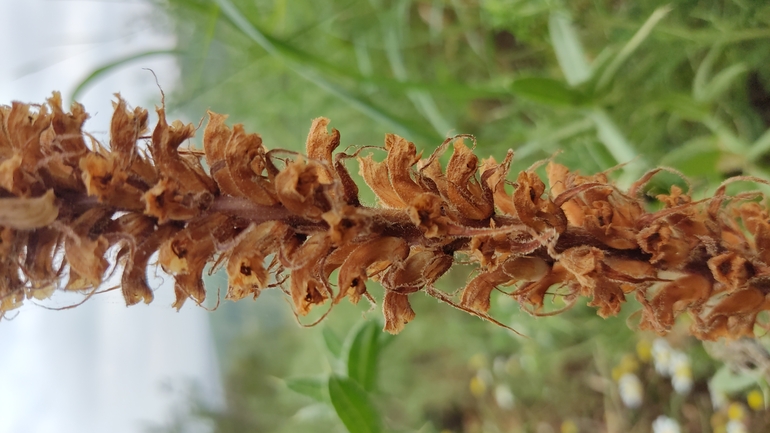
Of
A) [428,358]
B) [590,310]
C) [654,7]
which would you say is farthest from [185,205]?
[428,358]

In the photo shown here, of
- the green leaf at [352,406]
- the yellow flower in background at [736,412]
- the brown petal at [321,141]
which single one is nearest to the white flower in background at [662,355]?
the yellow flower in background at [736,412]

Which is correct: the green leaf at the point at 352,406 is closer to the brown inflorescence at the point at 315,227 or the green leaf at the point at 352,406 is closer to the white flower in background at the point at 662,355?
the brown inflorescence at the point at 315,227

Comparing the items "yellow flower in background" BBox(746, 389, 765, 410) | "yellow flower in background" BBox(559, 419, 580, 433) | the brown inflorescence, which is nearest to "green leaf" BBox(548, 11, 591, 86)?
the brown inflorescence

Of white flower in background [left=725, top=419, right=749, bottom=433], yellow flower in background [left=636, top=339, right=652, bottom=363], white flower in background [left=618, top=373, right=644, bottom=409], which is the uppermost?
yellow flower in background [left=636, top=339, right=652, bottom=363]

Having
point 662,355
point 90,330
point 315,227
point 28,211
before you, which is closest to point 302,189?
point 315,227

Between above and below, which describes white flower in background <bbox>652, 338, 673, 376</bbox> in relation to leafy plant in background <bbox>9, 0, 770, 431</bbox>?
below

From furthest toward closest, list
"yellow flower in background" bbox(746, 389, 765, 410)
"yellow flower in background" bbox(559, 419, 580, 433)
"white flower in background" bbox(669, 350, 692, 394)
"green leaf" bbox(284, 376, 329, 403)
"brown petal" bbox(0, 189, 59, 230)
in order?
"yellow flower in background" bbox(559, 419, 580, 433) < "white flower in background" bbox(669, 350, 692, 394) < "yellow flower in background" bbox(746, 389, 765, 410) < "green leaf" bbox(284, 376, 329, 403) < "brown petal" bbox(0, 189, 59, 230)

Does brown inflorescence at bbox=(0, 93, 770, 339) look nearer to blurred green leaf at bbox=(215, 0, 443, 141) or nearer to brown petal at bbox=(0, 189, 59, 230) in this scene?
brown petal at bbox=(0, 189, 59, 230)
